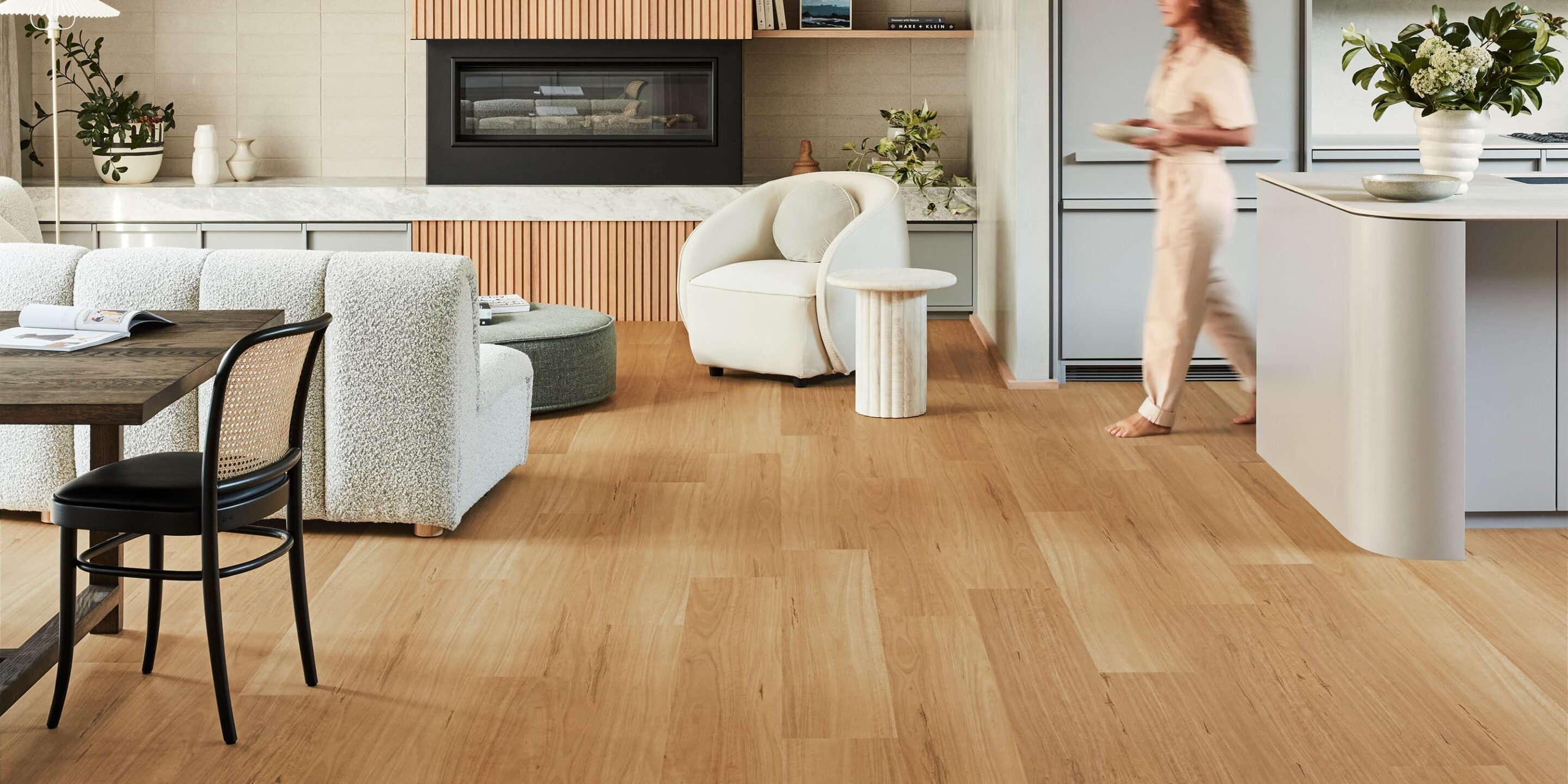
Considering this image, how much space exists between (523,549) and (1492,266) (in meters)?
2.65

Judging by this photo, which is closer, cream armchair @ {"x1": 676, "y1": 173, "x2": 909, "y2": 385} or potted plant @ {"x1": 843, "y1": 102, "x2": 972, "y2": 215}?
cream armchair @ {"x1": 676, "y1": 173, "x2": 909, "y2": 385}

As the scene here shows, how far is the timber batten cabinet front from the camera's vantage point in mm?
5516

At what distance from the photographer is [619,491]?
4.38 m

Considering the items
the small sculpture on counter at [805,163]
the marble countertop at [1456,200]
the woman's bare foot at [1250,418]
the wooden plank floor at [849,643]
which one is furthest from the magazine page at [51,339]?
the small sculpture on counter at [805,163]

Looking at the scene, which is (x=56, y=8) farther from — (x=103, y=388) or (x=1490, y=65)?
(x=1490, y=65)

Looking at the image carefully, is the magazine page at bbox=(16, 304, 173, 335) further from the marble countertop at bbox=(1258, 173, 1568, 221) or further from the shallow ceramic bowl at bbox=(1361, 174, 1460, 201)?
the shallow ceramic bowl at bbox=(1361, 174, 1460, 201)

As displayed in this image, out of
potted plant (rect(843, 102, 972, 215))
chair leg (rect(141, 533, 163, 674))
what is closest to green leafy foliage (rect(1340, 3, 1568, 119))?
potted plant (rect(843, 102, 972, 215))

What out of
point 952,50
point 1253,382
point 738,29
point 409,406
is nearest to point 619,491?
point 409,406

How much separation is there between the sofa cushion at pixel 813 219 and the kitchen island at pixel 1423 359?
2.29m

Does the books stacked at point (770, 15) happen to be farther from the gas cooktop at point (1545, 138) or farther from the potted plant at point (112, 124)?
the gas cooktop at point (1545, 138)

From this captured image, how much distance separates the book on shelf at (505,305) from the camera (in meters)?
5.56

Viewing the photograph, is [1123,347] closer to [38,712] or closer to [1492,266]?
[1492,266]

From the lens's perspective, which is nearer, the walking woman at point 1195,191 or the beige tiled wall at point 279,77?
the walking woman at point 1195,191

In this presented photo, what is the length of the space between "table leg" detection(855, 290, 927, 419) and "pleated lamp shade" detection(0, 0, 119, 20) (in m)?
3.76
